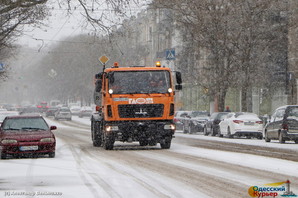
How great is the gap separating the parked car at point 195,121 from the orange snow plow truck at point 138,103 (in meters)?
23.8

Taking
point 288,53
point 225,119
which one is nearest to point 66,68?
point 288,53

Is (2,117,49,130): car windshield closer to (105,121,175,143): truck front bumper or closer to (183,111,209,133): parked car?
(105,121,175,143): truck front bumper

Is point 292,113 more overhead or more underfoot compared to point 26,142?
more overhead

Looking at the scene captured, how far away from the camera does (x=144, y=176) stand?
53.6 feet

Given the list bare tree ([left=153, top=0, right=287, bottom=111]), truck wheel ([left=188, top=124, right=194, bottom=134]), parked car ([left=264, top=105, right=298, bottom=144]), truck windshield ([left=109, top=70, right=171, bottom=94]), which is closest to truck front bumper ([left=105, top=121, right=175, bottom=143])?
truck windshield ([left=109, top=70, right=171, bottom=94])

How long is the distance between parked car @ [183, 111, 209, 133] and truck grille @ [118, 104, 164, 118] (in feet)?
78.4

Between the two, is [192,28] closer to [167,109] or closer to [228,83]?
[228,83]

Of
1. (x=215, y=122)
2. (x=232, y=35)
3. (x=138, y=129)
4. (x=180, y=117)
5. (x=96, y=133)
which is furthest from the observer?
(x=180, y=117)

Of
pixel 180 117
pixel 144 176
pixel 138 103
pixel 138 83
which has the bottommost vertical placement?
pixel 144 176

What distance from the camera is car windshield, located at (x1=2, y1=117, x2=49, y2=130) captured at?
82.3ft

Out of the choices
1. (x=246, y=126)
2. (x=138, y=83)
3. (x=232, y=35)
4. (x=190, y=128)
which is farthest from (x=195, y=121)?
(x=138, y=83)

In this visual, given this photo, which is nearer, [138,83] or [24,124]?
[24,124]

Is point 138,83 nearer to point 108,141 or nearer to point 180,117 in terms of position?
point 108,141

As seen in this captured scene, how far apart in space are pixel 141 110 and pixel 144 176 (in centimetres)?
1167
